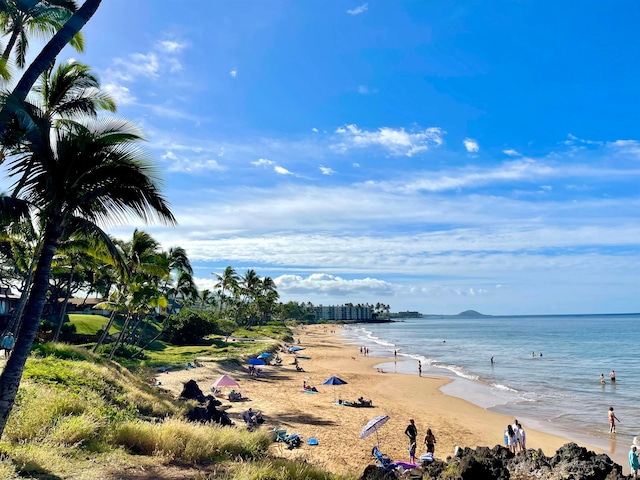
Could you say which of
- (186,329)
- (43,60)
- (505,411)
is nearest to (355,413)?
(505,411)

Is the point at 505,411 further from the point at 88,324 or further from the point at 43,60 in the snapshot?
the point at 88,324

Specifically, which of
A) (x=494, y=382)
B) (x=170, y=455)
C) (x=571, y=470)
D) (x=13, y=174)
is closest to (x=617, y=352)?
(x=494, y=382)

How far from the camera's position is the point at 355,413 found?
22188mm

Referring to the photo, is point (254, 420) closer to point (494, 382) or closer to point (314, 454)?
point (314, 454)

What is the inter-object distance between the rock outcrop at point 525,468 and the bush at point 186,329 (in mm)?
40642

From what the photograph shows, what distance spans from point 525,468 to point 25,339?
541 inches

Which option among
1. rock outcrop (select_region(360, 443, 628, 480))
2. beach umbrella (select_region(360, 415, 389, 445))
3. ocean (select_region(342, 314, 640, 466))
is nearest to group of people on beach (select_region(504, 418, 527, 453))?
rock outcrop (select_region(360, 443, 628, 480))

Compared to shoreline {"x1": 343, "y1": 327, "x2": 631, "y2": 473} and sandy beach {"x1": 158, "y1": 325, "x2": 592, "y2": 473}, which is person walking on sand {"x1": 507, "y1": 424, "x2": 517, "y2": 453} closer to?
shoreline {"x1": 343, "y1": 327, "x2": 631, "y2": 473}

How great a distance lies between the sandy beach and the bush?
14.9 m

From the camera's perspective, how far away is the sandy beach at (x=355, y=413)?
15.9m

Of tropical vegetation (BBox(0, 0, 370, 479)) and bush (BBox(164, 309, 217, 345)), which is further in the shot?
bush (BBox(164, 309, 217, 345))

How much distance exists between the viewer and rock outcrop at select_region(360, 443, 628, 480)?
11.4 metres

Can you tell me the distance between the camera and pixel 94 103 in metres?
11.8

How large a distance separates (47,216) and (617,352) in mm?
65791
